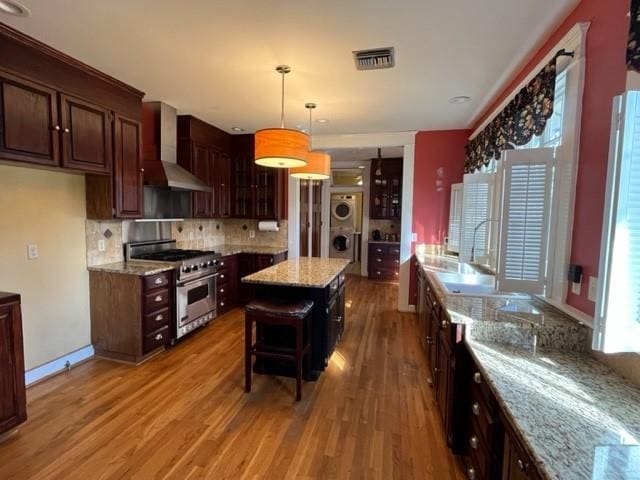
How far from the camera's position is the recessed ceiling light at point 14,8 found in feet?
6.17

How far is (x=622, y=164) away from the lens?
3.49ft

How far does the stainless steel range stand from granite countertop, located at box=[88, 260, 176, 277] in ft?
0.41

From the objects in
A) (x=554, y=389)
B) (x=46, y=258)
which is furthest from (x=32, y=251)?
(x=554, y=389)

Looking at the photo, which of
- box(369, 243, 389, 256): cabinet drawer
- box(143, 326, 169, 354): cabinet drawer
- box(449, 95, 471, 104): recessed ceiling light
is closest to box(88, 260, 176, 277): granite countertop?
box(143, 326, 169, 354): cabinet drawer

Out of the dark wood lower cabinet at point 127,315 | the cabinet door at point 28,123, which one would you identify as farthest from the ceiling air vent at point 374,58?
the dark wood lower cabinet at point 127,315

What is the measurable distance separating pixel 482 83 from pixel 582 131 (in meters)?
1.52

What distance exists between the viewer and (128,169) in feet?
10.5

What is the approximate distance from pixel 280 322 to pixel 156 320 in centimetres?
150

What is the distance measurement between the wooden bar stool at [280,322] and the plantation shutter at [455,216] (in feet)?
7.38

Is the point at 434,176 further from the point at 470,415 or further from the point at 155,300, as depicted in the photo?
the point at 155,300

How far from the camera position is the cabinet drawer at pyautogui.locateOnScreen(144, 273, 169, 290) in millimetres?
3051

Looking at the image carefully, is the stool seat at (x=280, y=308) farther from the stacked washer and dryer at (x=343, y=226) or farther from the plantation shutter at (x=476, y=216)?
the stacked washer and dryer at (x=343, y=226)

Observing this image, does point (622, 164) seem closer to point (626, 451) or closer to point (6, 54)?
point (626, 451)

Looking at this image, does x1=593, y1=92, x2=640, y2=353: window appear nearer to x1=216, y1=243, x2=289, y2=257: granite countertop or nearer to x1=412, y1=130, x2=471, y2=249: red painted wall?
x1=412, y1=130, x2=471, y2=249: red painted wall
